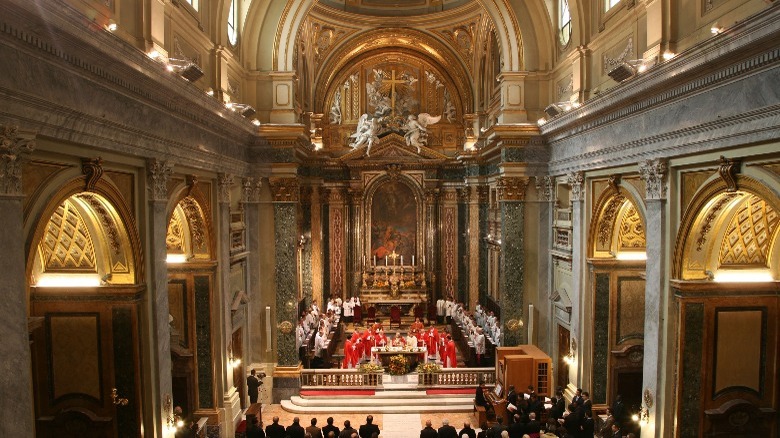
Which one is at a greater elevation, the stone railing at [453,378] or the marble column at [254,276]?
the marble column at [254,276]

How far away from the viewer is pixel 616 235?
13414 mm

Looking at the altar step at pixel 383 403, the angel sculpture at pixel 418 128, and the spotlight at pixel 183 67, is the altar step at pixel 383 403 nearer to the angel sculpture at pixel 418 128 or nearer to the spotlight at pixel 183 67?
the spotlight at pixel 183 67

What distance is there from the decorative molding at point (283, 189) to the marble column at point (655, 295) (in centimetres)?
947

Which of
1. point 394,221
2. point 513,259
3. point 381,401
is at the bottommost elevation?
point 381,401

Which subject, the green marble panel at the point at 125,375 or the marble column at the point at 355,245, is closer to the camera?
the green marble panel at the point at 125,375

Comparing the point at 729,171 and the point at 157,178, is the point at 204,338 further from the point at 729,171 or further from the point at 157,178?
the point at 729,171

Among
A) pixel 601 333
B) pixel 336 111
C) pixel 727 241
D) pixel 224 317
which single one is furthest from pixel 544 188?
pixel 336 111

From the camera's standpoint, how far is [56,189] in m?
7.18

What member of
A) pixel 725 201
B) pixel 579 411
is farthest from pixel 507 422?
pixel 725 201

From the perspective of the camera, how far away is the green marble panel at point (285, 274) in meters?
16.5

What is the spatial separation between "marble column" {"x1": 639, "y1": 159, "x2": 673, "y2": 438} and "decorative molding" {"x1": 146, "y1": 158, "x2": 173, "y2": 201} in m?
8.55

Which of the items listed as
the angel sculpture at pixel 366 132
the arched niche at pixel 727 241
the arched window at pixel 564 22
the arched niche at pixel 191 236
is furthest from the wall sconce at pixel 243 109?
the angel sculpture at pixel 366 132

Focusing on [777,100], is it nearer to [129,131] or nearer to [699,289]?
[699,289]

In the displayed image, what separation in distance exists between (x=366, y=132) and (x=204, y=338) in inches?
574
